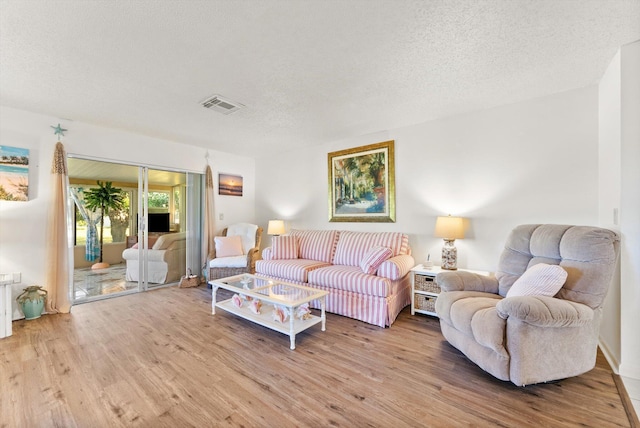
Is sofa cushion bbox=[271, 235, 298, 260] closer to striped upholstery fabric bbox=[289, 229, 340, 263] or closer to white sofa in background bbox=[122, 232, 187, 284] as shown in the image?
striped upholstery fabric bbox=[289, 229, 340, 263]

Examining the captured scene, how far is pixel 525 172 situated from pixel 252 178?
457cm

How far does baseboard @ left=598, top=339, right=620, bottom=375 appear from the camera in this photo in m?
1.94

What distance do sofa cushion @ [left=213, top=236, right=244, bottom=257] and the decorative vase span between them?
82.3 inches

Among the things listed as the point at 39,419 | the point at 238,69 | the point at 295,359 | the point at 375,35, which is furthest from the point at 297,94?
the point at 39,419

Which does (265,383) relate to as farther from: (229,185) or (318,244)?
(229,185)

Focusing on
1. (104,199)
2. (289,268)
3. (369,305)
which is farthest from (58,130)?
(369,305)

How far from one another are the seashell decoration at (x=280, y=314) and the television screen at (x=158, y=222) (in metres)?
2.94

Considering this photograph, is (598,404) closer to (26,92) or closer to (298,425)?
(298,425)

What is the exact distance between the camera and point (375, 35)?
1796 millimetres

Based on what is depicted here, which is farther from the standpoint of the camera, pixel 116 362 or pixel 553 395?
pixel 116 362

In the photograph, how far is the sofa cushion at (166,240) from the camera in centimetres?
433

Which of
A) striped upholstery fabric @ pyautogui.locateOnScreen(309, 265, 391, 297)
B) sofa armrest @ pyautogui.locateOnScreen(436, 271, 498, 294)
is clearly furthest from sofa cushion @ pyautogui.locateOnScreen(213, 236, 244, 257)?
sofa armrest @ pyautogui.locateOnScreen(436, 271, 498, 294)

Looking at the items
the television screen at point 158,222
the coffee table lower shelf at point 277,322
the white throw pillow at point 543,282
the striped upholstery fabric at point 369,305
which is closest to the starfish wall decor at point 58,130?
the television screen at point 158,222

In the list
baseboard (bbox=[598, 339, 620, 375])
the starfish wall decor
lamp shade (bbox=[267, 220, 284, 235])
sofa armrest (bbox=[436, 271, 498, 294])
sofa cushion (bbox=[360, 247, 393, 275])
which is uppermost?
the starfish wall decor
